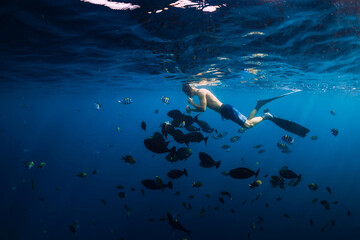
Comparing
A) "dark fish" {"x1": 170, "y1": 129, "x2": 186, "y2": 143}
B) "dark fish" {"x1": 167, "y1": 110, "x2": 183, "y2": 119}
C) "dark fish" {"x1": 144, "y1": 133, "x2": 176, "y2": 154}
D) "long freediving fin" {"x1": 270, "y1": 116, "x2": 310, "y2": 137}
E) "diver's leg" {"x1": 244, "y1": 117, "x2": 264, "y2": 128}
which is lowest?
"diver's leg" {"x1": 244, "y1": 117, "x2": 264, "y2": 128}

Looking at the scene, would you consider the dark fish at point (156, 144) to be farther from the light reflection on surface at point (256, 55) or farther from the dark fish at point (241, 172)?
the light reflection on surface at point (256, 55)

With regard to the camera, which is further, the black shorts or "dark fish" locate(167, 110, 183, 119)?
the black shorts

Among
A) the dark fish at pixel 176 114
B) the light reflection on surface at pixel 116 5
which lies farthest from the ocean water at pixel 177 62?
the dark fish at pixel 176 114

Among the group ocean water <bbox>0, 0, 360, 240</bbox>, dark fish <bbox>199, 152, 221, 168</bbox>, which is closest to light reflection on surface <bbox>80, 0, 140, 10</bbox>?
ocean water <bbox>0, 0, 360, 240</bbox>

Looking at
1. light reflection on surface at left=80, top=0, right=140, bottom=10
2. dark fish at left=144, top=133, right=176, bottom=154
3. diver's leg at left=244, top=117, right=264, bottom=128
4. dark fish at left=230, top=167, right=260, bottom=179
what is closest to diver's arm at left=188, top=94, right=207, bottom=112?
diver's leg at left=244, top=117, right=264, bottom=128

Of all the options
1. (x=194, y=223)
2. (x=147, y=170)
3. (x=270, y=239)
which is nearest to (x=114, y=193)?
(x=147, y=170)

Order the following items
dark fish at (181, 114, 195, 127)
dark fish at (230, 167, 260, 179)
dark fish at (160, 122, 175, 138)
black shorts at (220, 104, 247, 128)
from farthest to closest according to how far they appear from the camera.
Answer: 1. black shorts at (220, 104, 247, 128)
2. dark fish at (181, 114, 195, 127)
3. dark fish at (160, 122, 175, 138)
4. dark fish at (230, 167, 260, 179)

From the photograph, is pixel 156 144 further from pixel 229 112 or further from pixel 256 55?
pixel 256 55

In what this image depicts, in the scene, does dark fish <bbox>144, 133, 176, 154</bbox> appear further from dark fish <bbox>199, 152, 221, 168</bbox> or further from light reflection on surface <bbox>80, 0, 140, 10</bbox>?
light reflection on surface <bbox>80, 0, 140, 10</bbox>

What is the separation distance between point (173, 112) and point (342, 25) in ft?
29.1

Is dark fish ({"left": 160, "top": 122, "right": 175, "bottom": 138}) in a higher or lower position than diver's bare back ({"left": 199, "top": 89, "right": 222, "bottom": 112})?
higher

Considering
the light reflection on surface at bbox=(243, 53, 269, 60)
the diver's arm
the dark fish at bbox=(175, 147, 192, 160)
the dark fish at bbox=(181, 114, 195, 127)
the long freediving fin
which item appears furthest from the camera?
the light reflection on surface at bbox=(243, 53, 269, 60)

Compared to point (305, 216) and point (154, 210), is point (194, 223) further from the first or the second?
point (305, 216)

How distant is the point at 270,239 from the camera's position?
639 inches
